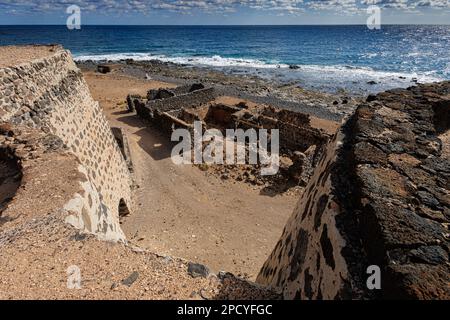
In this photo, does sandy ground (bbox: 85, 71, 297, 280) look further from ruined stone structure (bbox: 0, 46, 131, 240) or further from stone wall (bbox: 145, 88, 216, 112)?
stone wall (bbox: 145, 88, 216, 112)

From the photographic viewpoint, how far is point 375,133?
4.09m

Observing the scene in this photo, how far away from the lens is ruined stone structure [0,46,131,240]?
212 inches

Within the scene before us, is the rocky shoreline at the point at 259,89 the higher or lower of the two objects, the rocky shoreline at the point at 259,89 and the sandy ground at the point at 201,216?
the higher

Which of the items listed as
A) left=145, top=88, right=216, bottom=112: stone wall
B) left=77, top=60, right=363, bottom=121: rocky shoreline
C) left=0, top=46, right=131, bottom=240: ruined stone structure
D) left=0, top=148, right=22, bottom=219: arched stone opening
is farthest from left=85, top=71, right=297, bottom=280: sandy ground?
left=77, top=60, right=363, bottom=121: rocky shoreline

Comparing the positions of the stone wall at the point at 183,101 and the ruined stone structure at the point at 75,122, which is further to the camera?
the stone wall at the point at 183,101

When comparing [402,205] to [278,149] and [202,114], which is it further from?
[202,114]

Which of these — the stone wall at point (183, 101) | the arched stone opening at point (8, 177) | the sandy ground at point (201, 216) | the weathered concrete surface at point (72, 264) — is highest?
the stone wall at point (183, 101)

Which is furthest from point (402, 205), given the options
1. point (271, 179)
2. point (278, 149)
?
point (278, 149)

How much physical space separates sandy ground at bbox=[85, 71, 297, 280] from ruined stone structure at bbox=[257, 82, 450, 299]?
570 centimetres

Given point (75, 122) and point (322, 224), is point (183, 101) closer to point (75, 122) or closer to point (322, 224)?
point (75, 122)

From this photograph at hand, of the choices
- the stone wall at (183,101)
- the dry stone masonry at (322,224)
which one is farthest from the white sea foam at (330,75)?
the dry stone masonry at (322,224)

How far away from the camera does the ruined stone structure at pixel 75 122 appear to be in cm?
539

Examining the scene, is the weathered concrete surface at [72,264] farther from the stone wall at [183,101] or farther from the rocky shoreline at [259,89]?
the rocky shoreline at [259,89]

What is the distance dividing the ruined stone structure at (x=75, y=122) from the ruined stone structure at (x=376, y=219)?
314 cm
